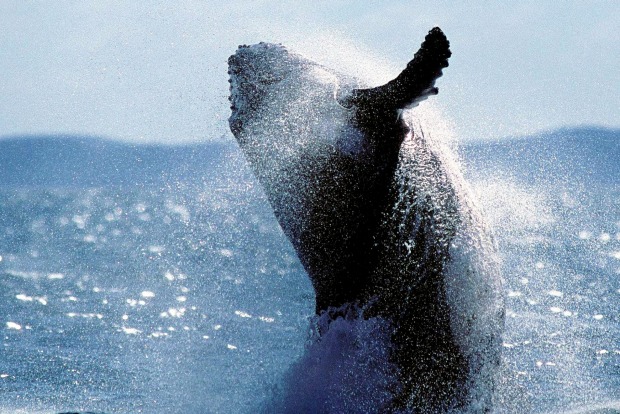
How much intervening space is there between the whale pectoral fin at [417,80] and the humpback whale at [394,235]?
0.02 meters

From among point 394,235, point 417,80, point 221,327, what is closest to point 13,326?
point 221,327

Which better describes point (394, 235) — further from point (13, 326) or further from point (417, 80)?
point (13, 326)

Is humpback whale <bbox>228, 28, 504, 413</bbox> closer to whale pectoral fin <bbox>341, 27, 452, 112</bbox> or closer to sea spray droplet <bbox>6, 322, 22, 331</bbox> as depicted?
whale pectoral fin <bbox>341, 27, 452, 112</bbox>

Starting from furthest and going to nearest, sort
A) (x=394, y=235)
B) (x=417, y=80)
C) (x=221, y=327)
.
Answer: (x=221, y=327) < (x=394, y=235) < (x=417, y=80)

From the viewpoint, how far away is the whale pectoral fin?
15.8 feet

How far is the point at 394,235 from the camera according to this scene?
5.54 metres

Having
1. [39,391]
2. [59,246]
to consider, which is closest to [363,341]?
[39,391]

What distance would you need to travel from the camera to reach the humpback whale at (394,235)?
5465 millimetres

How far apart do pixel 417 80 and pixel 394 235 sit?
127 centimetres

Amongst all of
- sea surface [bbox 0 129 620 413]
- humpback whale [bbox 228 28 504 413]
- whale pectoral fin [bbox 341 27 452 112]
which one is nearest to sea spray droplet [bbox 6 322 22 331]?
sea surface [bbox 0 129 620 413]

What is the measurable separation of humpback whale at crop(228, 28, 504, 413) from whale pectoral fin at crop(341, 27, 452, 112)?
25 mm

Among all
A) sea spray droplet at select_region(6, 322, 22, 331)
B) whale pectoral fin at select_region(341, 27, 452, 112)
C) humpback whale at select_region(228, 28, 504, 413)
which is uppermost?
sea spray droplet at select_region(6, 322, 22, 331)

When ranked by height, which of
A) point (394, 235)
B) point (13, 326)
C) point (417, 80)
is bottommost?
point (394, 235)

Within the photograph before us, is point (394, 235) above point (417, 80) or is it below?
below
